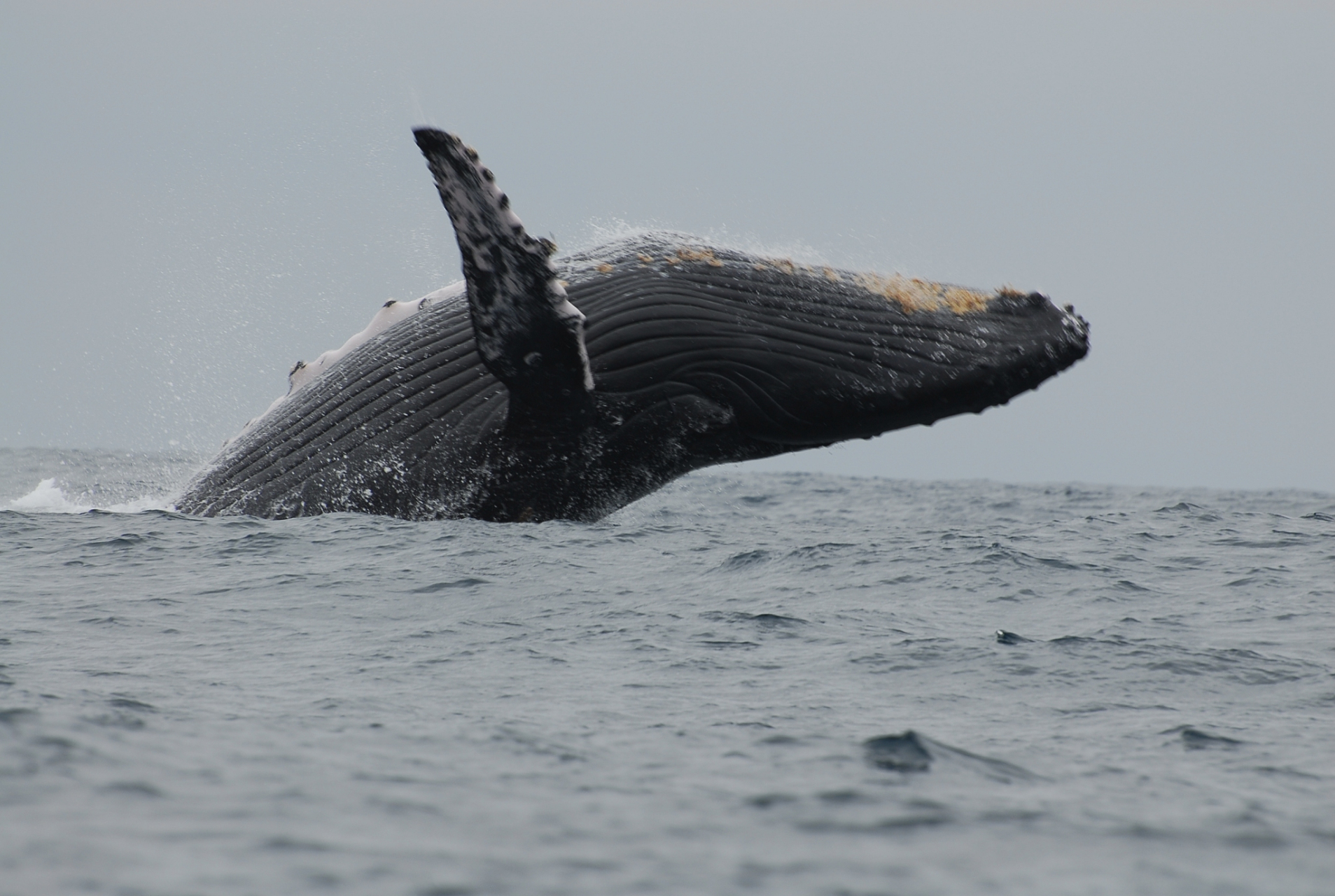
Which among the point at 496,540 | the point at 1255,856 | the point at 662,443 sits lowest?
the point at 1255,856

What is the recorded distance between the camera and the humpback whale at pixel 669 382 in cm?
884

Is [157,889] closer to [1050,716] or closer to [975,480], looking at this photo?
[1050,716]

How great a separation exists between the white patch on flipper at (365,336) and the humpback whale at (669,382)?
25cm

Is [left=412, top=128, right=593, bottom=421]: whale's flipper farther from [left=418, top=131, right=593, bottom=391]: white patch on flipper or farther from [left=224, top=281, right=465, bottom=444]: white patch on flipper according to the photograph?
[left=224, top=281, right=465, bottom=444]: white patch on flipper

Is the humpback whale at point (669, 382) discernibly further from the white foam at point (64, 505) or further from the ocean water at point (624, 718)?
the white foam at point (64, 505)

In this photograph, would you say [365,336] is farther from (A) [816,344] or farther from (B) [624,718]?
(B) [624,718]

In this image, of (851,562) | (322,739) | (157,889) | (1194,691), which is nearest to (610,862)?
(157,889)

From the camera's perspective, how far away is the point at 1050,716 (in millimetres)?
6152

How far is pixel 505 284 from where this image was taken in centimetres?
779

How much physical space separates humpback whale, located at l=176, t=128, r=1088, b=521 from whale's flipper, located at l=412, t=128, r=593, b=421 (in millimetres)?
131

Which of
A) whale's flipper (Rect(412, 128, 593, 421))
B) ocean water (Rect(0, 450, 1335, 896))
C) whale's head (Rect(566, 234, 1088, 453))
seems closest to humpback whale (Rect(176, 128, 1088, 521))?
whale's head (Rect(566, 234, 1088, 453))

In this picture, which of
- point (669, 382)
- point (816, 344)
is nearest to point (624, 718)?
point (669, 382)

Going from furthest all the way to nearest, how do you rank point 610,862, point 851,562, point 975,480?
point 975,480
point 851,562
point 610,862

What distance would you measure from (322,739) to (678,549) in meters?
7.54
